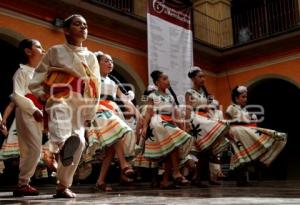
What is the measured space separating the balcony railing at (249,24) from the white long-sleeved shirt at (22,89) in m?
8.51

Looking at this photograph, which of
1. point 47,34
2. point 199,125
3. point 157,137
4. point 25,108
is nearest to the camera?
point 25,108

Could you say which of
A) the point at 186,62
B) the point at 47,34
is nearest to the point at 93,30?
the point at 47,34

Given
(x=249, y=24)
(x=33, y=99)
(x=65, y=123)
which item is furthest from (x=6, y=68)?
(x=249, y=24)

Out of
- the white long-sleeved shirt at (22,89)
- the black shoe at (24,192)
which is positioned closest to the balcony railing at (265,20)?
the white long-sleeved shirt at (22,89)

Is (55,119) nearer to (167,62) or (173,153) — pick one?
(173,153)

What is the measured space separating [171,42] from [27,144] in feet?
20.2

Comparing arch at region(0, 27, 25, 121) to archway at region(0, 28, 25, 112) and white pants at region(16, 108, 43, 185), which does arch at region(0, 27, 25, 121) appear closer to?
archway at region(0, 28, 25, 112)

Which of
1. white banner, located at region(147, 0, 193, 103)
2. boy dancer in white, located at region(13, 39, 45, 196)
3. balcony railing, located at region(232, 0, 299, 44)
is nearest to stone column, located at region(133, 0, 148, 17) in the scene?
white banner, located at region(147, 0, 193, 103)

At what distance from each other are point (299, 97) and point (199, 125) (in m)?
8.47

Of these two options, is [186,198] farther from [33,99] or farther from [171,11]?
[171,11]

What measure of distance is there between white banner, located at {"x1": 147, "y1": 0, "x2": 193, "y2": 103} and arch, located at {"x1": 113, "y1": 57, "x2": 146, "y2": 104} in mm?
715

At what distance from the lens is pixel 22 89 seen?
3750 mm

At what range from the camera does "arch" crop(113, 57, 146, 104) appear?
30.3 feet

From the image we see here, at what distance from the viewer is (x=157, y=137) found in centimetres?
459
